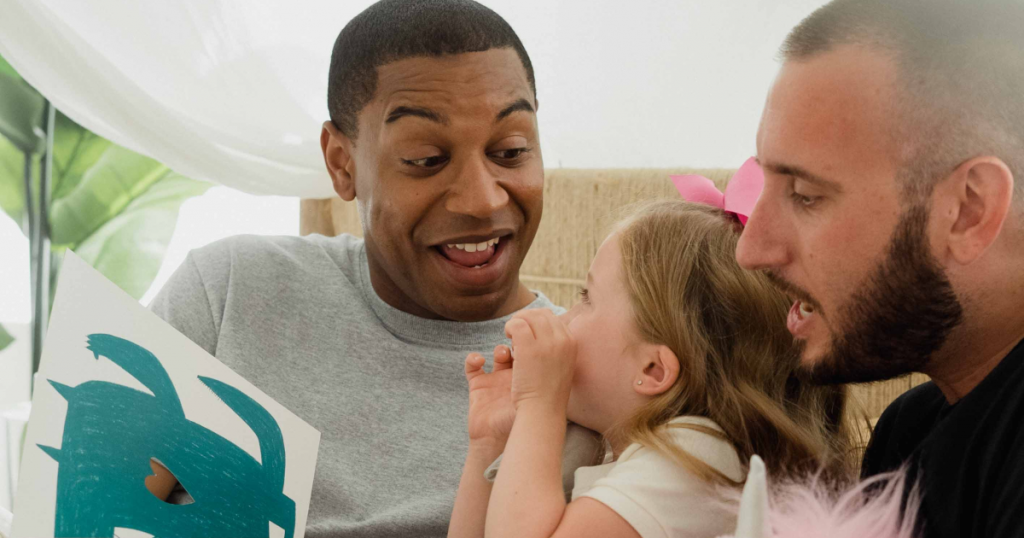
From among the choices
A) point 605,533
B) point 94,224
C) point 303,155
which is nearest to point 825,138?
point 605,533

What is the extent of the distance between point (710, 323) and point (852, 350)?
8.4 inches

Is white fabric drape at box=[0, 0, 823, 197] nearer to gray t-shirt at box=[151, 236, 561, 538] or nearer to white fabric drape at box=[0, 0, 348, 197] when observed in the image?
white fabric drape at box=[0, 0, 348, 197]

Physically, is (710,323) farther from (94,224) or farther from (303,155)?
(94,224)

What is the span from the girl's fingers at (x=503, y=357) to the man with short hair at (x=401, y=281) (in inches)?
5.9

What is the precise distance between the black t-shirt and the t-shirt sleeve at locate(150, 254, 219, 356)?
0.96 metres

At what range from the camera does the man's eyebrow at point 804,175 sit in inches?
32.6

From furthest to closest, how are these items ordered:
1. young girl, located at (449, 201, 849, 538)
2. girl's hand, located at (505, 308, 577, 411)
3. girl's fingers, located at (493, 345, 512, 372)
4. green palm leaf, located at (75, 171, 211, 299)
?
green palm leaf, located at (75, 171, 211, 299)
girl's fingers, located at (493, 345, 512, 372)
girl's hand, located at (505, 308, 577, 411)
young girl, located at (449, 201, 849, 538)

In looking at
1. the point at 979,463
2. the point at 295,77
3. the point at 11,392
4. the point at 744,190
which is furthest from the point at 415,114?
the point at 11,392

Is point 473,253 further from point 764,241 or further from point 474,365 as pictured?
point 764,241

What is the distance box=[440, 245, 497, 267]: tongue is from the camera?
133 cm

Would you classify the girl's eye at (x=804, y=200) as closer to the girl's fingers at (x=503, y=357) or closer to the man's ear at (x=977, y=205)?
the man's ear at (x=977, y=205)

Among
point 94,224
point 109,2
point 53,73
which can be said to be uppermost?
point 109,2

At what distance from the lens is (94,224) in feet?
9.61

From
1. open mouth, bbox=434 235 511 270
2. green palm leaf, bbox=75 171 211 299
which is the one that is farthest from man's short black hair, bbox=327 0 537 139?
green palm leaf, bbox=75 171 211 299
